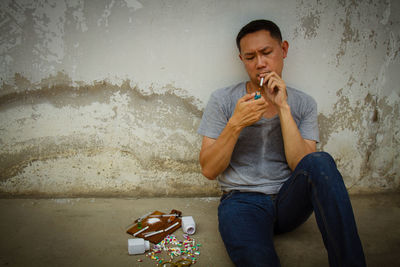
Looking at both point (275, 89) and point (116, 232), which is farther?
point (116, 232)

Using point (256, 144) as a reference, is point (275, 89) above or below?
above

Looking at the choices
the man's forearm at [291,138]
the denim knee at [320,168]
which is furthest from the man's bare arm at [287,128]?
the denim knee at [320,168]

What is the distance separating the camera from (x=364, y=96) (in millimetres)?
2412

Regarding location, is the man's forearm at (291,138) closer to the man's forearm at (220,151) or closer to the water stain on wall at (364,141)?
the man's forearm at (220,151)

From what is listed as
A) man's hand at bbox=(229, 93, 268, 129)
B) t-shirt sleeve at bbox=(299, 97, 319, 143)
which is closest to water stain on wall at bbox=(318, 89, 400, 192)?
t-shirt sleeve at bbox=(299, 97, 319, 143)

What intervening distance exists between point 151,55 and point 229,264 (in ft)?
5.11

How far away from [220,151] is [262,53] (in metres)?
0.66

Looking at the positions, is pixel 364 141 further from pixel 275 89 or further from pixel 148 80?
pixel 148 80

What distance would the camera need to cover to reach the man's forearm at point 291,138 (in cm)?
172

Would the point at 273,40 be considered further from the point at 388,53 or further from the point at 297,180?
the point at 388,53

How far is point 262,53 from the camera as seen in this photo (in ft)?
5.96

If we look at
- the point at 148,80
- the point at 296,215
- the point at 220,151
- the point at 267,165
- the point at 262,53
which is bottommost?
the point at 296,215

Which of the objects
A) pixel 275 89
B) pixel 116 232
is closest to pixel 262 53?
pixel 275 89

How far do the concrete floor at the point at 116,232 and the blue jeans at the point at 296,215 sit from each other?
23 cm
